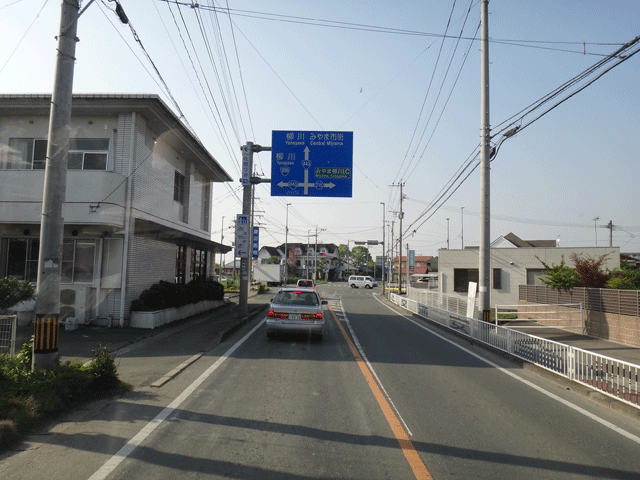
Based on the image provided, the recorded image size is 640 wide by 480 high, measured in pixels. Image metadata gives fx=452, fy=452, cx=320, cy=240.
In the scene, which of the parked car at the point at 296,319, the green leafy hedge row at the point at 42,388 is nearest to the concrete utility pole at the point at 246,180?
the parked car at the point at 296,319

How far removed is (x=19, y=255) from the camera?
15.5 m

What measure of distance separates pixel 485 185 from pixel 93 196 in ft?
40.8

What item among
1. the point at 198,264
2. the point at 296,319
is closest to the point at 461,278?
the point at 198,264

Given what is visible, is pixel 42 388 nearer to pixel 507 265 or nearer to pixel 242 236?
pixel 242 236

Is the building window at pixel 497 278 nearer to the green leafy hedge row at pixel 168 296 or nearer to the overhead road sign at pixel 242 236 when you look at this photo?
the overhead road sign at pixel 242 236

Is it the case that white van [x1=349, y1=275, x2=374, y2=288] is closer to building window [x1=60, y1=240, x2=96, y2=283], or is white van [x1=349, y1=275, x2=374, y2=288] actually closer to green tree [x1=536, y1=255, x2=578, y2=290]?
green tree [x1=536, y1=255, x2=578, y2=290]

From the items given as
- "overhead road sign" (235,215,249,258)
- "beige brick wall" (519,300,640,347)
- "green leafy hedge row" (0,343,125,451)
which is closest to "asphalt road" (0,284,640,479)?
"green leafy hedge row" (0,343,125,451)

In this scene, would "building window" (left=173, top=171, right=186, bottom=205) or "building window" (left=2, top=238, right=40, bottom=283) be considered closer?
"building window" (left=2, top=238, right=40, bottom=283)

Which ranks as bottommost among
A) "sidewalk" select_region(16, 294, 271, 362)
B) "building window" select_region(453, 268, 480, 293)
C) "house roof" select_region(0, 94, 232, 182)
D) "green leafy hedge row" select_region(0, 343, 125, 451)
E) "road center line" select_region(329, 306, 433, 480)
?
"sidewalk" select_region(16, 294, 271, 362)

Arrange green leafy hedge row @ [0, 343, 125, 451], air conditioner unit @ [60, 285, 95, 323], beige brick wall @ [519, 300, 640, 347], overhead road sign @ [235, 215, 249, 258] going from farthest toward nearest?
overhead road sign @ [235, 215, 249, 258]
air conditioner unit @ [60, 285, 95, 323]
beige brick wall @ [519, 300, 640, 347]
green leafy hedge row @ [0, 343, 125, 451]

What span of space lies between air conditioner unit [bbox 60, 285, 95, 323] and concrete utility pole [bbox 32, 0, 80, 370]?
A: 8269mm

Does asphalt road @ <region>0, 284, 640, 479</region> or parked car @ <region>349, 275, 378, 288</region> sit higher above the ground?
parked car @ <region>349, 275, 378, 288</region>

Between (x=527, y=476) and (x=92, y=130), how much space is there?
635 inches

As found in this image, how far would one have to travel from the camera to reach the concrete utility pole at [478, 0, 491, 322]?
1383 centimetres
